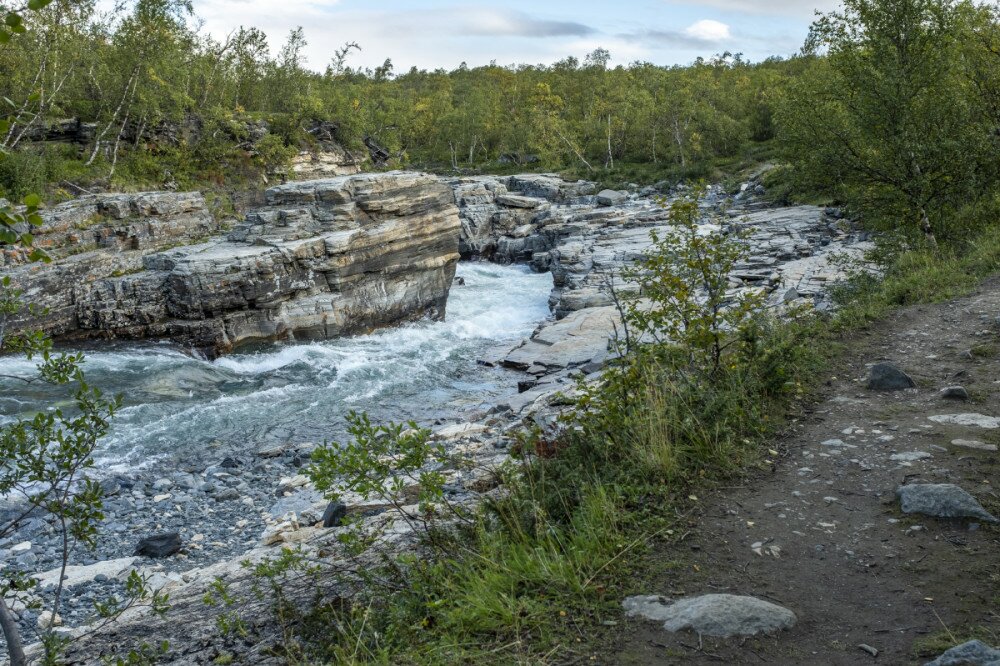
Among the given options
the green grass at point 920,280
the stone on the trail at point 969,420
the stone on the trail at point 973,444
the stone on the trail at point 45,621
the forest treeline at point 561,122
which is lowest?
the stone on the trail at point 45,621

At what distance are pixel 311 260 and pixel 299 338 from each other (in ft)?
6.82

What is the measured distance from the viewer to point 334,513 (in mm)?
8352

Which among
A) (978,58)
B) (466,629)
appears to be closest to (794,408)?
(466,629)

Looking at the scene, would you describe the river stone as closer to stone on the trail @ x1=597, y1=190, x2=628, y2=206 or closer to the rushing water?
the rushing water

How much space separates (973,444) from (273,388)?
13.1m

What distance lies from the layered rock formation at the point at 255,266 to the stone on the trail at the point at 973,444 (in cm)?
1547

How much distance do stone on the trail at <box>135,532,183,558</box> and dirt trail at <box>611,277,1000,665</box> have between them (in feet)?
21.0

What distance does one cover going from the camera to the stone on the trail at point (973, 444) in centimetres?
585

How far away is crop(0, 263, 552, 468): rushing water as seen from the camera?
12945 millimetres

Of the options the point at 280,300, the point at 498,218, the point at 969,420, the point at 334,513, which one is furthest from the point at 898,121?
the point at 498,218

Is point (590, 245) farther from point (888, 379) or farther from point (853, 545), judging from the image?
point (853, 545)

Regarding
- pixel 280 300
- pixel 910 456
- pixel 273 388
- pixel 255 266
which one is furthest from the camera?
pixel 280 300

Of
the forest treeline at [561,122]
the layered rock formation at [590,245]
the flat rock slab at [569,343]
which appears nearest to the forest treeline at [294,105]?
the forest treeline at [561,122]

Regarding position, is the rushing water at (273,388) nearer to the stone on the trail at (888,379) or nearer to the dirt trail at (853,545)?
the stone on the trail at (888,379)
